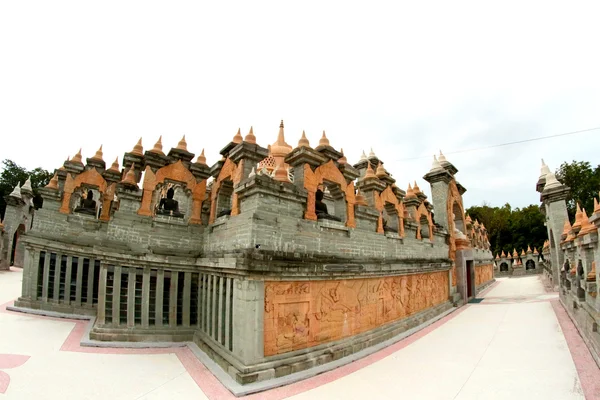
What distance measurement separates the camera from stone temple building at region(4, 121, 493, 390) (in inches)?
295

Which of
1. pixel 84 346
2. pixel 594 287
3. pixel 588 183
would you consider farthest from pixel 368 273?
pixel 588 183

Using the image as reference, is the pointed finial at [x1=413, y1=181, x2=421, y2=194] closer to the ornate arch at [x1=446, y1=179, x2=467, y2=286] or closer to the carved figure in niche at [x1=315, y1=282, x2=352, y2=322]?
the ornate arch at [x1=446, y1=179, x2=467, y2=286]

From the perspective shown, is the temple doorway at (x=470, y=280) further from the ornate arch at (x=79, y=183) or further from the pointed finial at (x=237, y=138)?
the ornate arch at (x=79, y=183)

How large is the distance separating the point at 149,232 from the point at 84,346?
363 cm

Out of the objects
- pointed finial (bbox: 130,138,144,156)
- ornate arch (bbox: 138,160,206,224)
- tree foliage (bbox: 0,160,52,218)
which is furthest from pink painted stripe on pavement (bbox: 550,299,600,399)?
tree foliage (bbox: 0,160,52,218)

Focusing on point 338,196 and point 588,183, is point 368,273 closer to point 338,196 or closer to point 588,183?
point 338,196

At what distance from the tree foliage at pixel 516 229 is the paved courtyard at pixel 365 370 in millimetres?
49523

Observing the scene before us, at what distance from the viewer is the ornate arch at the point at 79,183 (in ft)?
42.8

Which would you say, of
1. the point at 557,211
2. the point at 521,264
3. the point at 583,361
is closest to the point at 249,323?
the point at 583,361

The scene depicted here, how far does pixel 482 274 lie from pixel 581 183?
27235 mm

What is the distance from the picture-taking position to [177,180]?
1090 centimetres

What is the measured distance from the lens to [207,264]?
9.30m

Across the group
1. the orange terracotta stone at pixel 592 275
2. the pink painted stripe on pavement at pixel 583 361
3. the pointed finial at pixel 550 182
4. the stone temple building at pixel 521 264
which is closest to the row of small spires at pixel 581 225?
the orange terracotta stone at pixel 592 275

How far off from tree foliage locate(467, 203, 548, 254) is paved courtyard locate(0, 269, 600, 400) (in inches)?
1950
